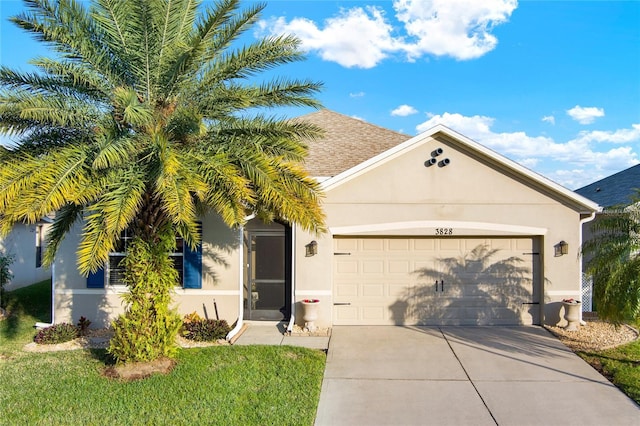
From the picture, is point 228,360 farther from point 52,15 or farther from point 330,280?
point 52,15

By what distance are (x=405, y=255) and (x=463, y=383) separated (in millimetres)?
3766

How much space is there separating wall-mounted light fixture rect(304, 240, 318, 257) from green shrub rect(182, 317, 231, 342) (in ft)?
8.12

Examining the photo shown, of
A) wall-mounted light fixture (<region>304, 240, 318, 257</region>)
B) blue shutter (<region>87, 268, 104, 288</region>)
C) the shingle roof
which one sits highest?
the shingle roof

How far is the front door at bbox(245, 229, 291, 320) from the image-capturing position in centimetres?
1041

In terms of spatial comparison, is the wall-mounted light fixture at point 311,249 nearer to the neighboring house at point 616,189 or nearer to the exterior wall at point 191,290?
the exterior wall at point 191,290

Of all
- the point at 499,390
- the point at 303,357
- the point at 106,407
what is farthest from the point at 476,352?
the point at 106,407

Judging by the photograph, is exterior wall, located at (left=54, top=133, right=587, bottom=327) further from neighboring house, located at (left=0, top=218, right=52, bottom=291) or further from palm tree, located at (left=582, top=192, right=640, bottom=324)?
neighboring house, located at (left=0, top=218, right=52, bottom=291)

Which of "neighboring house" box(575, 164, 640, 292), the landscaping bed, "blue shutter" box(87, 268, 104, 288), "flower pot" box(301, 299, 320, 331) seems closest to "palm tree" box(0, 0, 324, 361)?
"flower pot" box(301, 299, 320, 331)

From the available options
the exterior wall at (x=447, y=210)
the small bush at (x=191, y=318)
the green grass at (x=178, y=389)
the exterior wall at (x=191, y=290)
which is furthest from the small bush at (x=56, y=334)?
the exterior wall at (x=447, y=210)

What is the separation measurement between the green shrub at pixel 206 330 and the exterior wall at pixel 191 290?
817 millimetres

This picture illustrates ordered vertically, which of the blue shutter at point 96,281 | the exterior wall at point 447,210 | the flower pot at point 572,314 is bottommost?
the flower pot at point 572,314

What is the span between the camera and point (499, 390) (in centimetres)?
643

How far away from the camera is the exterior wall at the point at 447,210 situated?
31.9 ft

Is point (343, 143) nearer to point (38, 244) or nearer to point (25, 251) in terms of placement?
point (25, 251)
